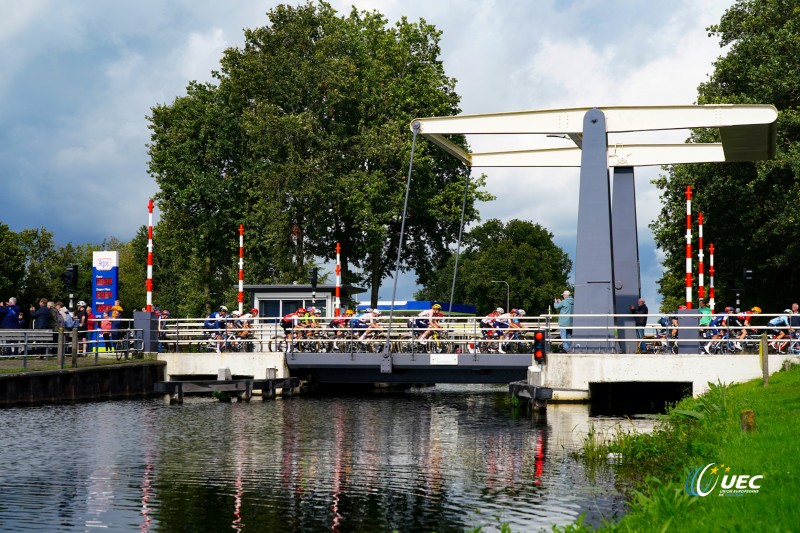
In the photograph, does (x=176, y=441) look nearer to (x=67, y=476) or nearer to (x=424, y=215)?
(x=67, y=476)

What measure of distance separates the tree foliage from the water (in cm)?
2024

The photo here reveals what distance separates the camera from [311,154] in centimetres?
4122

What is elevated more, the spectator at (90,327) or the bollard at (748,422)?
the spectator at (90,327)

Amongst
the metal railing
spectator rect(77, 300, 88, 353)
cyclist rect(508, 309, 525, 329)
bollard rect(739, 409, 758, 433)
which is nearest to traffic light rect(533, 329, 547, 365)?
cyclist rect(508, 309, 525, 329)

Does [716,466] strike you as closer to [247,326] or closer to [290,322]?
[290,322]

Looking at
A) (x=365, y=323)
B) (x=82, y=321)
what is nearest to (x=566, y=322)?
(x=365, y=323)

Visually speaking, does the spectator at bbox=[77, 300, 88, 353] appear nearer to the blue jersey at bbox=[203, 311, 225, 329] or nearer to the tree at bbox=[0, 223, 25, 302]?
the blue jersey at bbox=[203, 311, 225, 329]

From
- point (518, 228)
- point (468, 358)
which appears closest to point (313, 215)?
point (468, 358)

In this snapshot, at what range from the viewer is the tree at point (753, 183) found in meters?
33.3

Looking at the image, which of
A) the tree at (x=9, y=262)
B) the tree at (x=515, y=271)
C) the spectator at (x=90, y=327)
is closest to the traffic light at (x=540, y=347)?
the spectator at (x=90, y=327)

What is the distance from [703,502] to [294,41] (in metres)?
37.3

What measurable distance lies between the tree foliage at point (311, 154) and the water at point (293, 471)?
2024cm

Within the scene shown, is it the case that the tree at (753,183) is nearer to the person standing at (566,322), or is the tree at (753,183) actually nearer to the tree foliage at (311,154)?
the tree foliage at (311,154)

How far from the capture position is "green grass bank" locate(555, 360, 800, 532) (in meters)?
7.38
